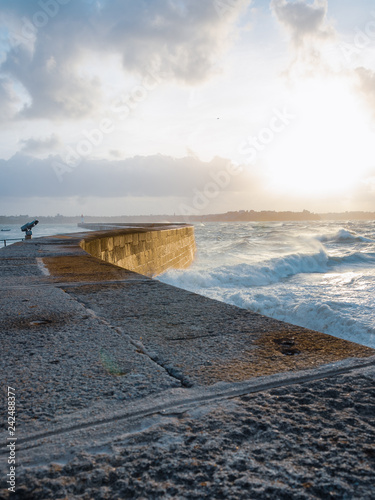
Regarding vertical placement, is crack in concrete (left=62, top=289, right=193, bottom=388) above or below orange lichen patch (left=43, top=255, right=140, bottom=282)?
below

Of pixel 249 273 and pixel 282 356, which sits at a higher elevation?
pixel 282 356

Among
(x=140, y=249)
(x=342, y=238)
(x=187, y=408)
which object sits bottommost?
(x=342, y=238)

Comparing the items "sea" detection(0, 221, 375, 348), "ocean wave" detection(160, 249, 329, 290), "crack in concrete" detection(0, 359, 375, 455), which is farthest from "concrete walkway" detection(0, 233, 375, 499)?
"ocean wave" detection(160, 249, 329, 290)

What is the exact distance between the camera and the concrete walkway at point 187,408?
79 cm

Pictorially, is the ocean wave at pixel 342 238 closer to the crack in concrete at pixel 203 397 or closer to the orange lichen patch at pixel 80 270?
the orange lichen patch at pixel 80 270

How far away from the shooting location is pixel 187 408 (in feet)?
3.57

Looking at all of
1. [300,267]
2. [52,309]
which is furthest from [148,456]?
[300,267]

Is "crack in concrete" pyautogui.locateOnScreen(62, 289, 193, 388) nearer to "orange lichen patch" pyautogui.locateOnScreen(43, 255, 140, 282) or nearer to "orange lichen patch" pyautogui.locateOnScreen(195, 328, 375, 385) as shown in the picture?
"orange lichen patch" pyautogui.locateOnScreen(195, 328, 375, 385)

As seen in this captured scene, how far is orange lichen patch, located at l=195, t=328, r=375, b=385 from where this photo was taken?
1318mm

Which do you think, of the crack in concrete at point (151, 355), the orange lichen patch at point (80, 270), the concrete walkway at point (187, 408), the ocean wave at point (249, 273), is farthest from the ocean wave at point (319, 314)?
the crack in concrete at point (151, 355)

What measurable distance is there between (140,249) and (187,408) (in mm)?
8285

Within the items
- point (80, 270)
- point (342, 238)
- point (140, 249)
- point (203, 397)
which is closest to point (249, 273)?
point (140, 249)

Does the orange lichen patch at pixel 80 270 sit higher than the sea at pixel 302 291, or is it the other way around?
the orange lichen patch at pixel 80 270

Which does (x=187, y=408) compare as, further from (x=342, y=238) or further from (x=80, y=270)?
(x=342, y=238)
